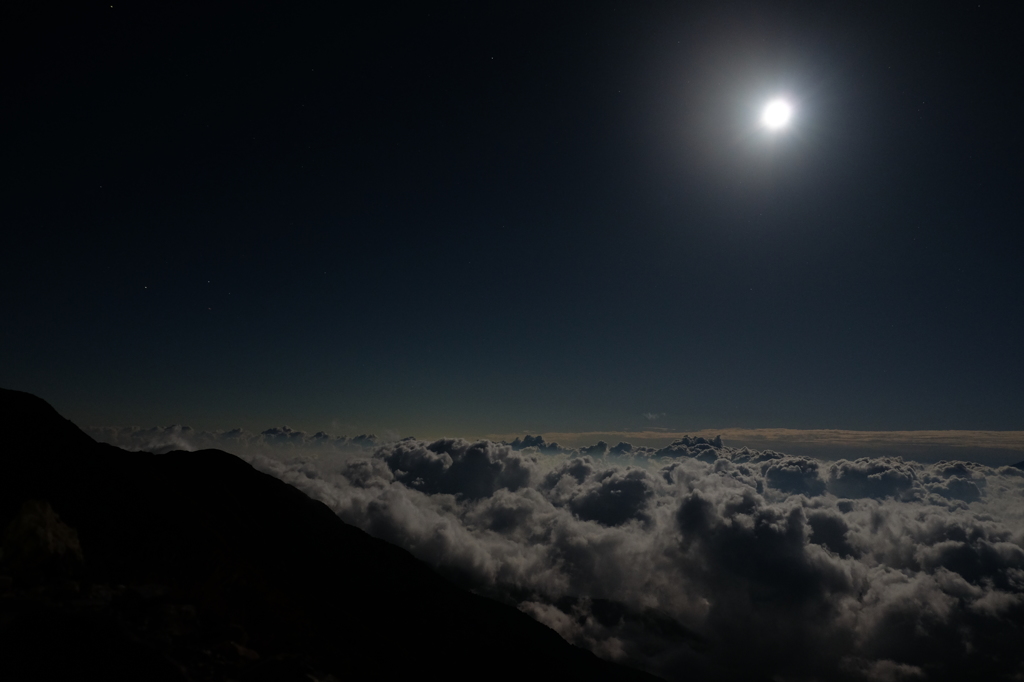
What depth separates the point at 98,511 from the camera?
65.1 m

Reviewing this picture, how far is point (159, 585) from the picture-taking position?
5647 centimetres

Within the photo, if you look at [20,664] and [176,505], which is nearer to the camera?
[20,664]

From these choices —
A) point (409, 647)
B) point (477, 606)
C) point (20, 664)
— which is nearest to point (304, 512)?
point (409, 647)

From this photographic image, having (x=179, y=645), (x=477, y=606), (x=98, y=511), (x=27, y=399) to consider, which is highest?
(x=27, y=399)

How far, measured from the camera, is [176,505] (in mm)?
80625

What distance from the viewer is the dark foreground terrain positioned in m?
38.3

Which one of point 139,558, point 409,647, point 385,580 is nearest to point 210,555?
point 139,558

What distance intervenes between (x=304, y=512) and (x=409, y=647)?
220 feet

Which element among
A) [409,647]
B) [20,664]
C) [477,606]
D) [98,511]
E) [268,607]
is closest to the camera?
[20,664]

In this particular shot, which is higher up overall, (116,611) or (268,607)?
(116,611)

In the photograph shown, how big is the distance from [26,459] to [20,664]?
5568cm

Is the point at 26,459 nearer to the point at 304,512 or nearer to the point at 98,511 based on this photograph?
the point at 98,511

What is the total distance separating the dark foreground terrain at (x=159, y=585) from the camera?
126 feet

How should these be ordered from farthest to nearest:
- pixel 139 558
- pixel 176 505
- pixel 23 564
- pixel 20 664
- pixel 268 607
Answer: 1. pixel 176 505
2. pixel 268 607
3. pixel 139 558
4. pixel 23 564
5. pixel 20 664
